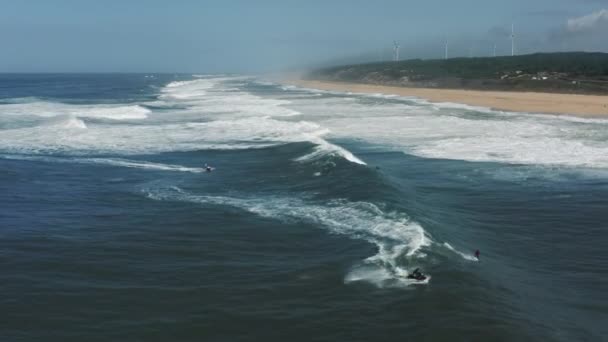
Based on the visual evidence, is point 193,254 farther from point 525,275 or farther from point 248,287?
point 525,275

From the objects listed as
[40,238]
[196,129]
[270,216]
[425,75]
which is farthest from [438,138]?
[425,75]

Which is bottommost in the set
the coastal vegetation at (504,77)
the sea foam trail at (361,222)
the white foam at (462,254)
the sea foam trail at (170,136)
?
the white foam at (462,254)

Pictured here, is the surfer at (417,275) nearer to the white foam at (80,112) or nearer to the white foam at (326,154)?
the white foam at (326,154)

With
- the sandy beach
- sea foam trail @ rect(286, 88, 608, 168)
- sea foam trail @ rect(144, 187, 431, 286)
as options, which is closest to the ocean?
sea foam trail @ rect(144, 187, 431, 286)

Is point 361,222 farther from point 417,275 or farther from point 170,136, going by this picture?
point 170,136

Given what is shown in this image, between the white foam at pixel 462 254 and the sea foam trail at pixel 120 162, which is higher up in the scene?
the sea foam trail at pixel 120 162

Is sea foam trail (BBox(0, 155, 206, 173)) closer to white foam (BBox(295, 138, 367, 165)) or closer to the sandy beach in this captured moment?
white foam (BBox(295, 138, 367, 165))

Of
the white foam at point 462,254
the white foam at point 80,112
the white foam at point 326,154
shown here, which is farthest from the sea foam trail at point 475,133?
the white foam at point 80,112
